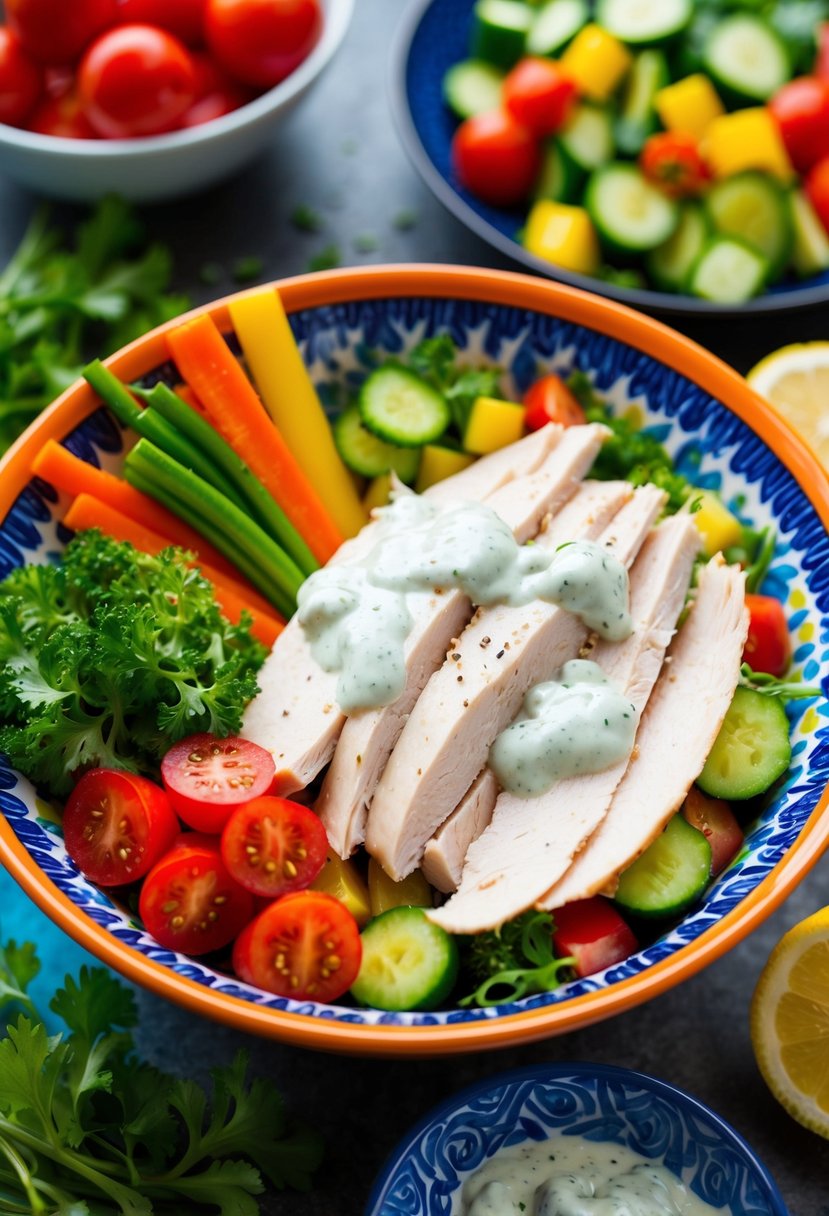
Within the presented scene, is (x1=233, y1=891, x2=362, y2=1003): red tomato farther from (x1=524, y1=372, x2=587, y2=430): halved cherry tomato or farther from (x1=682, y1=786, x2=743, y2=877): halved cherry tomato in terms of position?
(x1=524, y1=372, x2=587, y2=430): halved cherry tomato

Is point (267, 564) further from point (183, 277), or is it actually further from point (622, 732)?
point (183, 277)

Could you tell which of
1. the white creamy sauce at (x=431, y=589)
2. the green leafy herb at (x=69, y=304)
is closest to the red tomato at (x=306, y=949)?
the white creamy sauce at (x=431, y=589)

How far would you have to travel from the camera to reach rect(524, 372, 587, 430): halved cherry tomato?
334cm

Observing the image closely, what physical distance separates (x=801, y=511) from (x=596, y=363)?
2.24 ft

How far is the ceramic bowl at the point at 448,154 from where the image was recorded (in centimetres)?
382

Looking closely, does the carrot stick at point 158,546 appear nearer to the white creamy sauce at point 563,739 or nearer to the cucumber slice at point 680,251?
the white creamy sauce at point 563,739

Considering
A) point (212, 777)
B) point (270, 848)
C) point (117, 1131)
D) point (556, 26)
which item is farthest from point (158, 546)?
point (556, 26)

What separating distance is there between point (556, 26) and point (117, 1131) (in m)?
3.79

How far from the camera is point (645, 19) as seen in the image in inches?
173

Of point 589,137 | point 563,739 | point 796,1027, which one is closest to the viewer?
point 563,739

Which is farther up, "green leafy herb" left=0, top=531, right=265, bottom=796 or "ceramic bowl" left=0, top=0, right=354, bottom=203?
"ceramic bowl" left=0, top=0, right=354, bottom=203

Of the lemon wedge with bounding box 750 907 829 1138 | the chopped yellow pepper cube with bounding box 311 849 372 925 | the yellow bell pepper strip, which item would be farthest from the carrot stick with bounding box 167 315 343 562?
the lemon wedge with bounding box 750 907 829 1138

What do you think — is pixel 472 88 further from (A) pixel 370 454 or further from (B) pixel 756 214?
(A) pixel 370 454

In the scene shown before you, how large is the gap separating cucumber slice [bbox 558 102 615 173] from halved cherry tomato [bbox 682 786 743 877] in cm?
234
